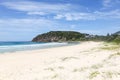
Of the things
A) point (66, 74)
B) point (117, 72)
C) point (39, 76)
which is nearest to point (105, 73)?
point (117, 72)

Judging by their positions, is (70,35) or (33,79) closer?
(33,79)

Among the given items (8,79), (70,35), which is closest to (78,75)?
(8,79)

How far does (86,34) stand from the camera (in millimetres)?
186875

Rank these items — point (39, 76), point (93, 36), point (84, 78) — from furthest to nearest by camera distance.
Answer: point (93, 36) → point (39, 76) → point (84, 78)

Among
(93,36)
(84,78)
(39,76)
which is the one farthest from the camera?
(93,36)

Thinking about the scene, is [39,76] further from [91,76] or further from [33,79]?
[91,76]

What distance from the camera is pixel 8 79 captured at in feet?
36.9

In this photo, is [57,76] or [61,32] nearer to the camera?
[57,76]

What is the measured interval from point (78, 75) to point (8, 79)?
3.38m

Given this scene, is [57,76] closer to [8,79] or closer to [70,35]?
[8,79]

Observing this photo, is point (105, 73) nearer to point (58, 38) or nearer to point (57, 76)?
point (57, 76)

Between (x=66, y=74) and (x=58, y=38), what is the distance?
167m

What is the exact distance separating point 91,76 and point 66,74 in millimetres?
1433

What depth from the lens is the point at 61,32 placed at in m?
187
